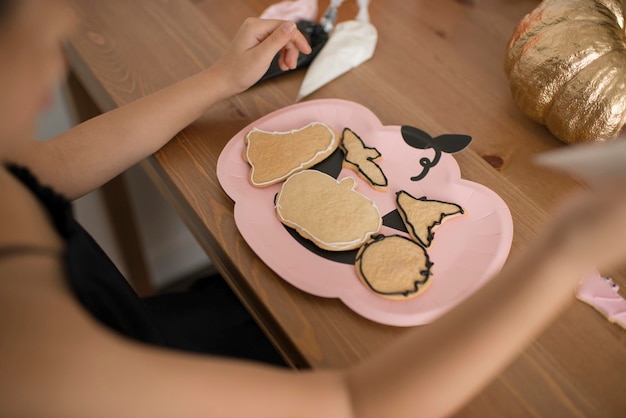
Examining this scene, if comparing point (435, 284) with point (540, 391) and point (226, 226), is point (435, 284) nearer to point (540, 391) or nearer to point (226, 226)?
point (540, 391)

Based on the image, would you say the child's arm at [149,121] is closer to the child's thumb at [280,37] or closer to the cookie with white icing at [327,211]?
the child's thumb at [280,37]

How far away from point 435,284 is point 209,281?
0.54 m

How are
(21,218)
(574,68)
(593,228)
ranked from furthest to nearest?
(574,68)
(21,218)
(593,228)

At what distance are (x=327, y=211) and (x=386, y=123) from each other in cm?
22

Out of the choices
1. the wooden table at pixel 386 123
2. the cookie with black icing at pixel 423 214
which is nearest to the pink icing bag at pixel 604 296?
the wooden table at pixel 386 123

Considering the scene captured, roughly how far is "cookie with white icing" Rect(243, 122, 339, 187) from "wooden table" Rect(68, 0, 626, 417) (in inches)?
2.3

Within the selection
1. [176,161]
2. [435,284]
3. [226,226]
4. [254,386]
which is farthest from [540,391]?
[176,161]

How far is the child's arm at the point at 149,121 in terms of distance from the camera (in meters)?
0.82

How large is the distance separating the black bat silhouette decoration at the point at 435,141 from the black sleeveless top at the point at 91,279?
1.48 ft

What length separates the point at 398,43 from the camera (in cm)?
107

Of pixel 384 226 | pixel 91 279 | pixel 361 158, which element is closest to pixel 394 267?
pixel 384 226

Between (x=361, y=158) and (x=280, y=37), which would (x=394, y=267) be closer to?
(x=361, y=158)

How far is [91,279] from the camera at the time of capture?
629 mm

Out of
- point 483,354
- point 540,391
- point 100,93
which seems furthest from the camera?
point 100,93
